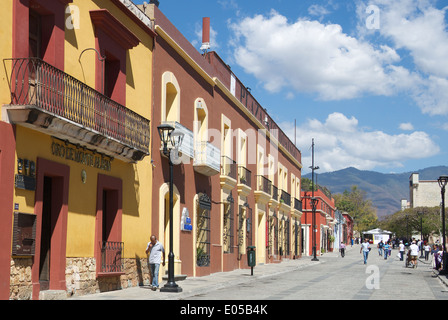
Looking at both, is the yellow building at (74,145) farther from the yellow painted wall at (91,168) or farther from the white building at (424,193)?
the white building at (424,193)

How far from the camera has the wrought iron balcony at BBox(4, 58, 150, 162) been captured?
1124 centimetres

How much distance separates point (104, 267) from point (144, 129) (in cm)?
393

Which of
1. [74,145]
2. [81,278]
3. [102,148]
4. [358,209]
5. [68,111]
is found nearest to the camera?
[68,111]

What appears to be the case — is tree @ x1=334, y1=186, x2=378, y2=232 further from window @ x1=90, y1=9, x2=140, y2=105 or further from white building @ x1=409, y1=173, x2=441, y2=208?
window @ x1=90, y1=9, x2=140, y2=105

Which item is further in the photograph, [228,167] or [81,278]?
[228,167]

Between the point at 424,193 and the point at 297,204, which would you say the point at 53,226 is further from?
the point at 424,193

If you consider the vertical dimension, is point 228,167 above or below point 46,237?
above

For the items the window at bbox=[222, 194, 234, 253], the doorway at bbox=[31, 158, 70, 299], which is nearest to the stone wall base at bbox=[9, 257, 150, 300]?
the doorway at bbox=[31, 158, 70, 299]

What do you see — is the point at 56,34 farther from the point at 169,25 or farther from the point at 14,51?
the point at 169,25

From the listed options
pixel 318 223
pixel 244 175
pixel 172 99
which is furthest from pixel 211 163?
pixel 318 223

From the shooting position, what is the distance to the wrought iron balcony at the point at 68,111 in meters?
11.2

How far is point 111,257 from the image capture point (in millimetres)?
14906

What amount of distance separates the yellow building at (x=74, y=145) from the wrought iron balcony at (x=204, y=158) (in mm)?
4041

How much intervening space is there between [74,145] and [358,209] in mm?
110923
